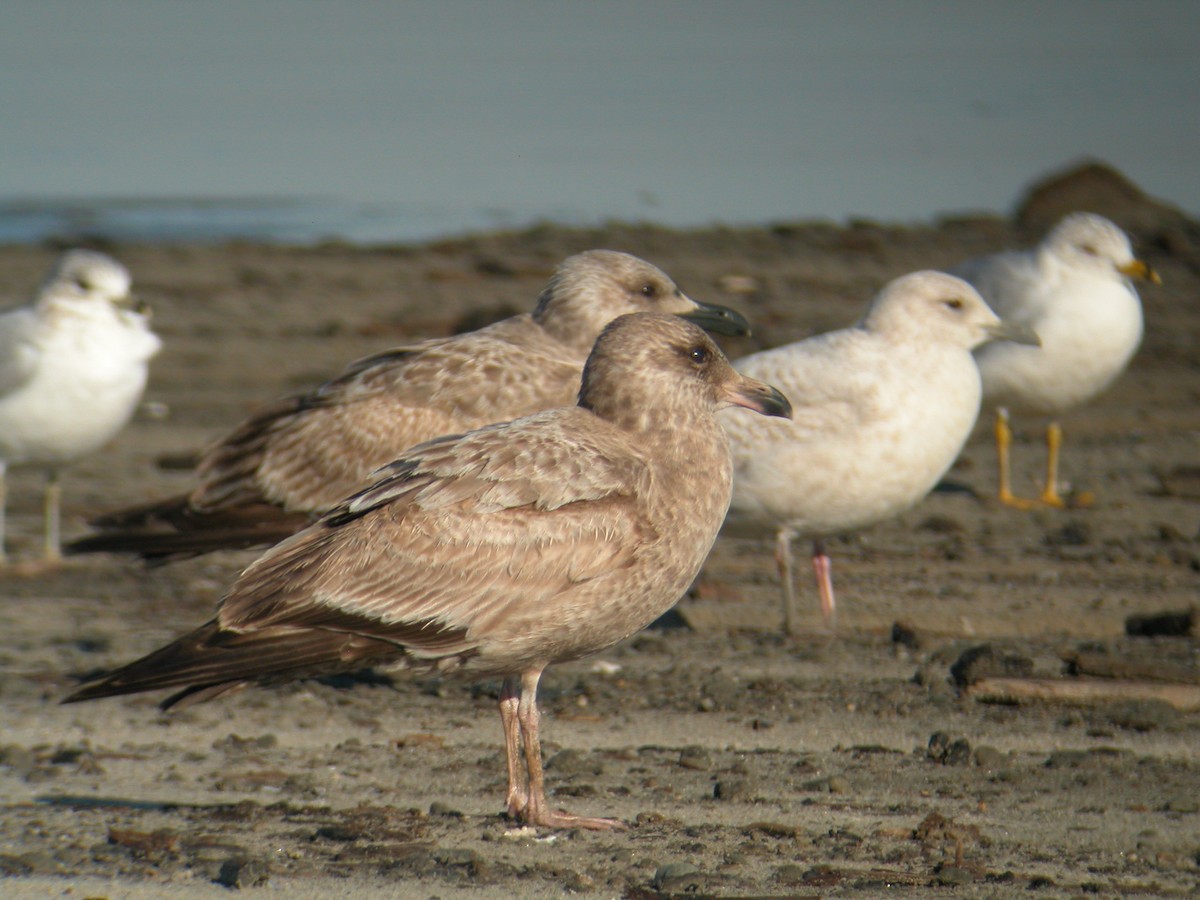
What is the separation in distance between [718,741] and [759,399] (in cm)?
102

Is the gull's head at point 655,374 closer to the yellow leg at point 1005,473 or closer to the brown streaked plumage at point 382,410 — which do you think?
the brown streaked plumage at point 382,410

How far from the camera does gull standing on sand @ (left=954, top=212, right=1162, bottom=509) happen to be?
27.8 ft

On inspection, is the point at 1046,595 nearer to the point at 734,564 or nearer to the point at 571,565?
the point at 734,564

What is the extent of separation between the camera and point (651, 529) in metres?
4.11

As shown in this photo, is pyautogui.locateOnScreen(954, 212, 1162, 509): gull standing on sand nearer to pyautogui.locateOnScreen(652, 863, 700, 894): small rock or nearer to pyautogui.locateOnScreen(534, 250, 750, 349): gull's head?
pyautogui.locateOnScreen(534, 250, 750, 349): gull's head

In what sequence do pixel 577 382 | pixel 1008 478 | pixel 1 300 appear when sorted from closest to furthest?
pixel 577 382 → pixel 1008 478 → pixel 1 300

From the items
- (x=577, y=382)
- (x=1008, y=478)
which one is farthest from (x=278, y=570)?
(x=1008, y=478)

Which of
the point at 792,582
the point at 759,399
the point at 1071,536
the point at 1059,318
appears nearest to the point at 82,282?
the point at 792,582

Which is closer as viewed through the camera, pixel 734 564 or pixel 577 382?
pixel 577 382

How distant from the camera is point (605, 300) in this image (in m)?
6.02

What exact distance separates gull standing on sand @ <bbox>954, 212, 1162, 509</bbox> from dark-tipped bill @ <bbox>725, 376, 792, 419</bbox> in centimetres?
373

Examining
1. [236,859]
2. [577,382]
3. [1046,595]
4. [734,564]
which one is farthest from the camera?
[734,564]

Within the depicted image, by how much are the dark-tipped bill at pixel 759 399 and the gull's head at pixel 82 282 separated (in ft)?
14.3

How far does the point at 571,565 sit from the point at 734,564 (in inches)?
120
